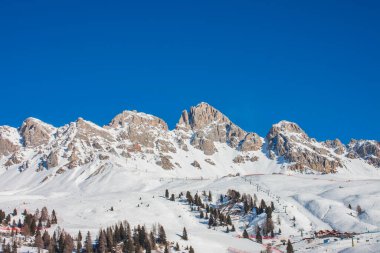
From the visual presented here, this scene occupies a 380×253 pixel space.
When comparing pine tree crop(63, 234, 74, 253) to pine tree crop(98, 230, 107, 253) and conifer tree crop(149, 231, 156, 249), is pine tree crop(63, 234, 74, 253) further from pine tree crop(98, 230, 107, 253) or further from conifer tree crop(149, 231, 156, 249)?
conifer tree crop(149, 231, 156, 249)

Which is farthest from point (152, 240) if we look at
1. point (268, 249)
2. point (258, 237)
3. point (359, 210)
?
point (359, 210)

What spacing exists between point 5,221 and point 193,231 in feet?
190

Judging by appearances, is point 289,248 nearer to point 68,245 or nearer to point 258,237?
point 258,237

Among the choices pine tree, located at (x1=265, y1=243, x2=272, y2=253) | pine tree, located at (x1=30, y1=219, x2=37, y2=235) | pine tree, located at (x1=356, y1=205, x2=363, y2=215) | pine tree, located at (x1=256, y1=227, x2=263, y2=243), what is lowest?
pine tree, located at (x1=265, y1=243, x2=272, y2=253)

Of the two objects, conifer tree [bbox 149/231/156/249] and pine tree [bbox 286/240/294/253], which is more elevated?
conifer tree [bbox 149/231/156/249]

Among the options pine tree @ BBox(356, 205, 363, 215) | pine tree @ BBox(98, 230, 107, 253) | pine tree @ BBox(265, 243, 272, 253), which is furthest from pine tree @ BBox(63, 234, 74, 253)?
pine tree @ BBox(356, 205, 363, 215)

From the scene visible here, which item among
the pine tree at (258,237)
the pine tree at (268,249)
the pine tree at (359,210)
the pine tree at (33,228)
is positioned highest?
the pine tree at (359,210)

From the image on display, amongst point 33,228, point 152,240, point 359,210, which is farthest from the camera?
point 359,210

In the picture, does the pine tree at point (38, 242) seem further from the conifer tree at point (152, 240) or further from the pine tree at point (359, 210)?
the pine tree at point (359, 210)

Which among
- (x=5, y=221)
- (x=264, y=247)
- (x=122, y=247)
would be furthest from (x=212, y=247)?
(x=5, y=221)

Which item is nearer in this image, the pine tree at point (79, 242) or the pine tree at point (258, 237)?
the pine tree at point (79, 242)

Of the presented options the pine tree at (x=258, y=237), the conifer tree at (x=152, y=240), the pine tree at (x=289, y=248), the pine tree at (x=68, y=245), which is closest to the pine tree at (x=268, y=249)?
the pine tree at (x=289, y=248)

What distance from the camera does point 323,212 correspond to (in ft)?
636

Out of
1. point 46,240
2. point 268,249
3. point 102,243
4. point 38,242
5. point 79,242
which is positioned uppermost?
point 46,240
